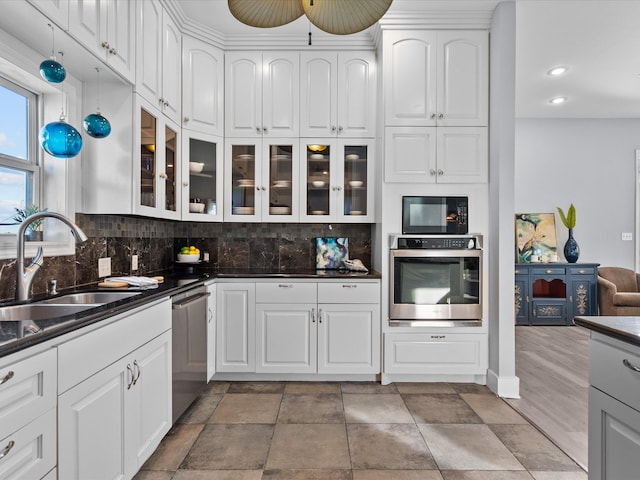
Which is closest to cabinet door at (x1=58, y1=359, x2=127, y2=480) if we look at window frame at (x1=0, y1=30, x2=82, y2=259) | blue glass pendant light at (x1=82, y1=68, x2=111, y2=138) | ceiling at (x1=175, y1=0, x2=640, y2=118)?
window frame at (x1=0, y1=30, x2=82, y2=259)

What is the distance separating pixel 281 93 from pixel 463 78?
1.50 m

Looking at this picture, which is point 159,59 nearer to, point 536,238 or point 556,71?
point 556,71

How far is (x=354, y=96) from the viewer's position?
333 centimetres

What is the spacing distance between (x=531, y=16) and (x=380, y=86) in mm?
1268

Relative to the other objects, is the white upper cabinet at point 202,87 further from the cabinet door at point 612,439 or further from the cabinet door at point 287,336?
the cabinet door at point 612,439

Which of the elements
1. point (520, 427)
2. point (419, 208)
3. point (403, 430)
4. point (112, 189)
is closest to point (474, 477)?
point (403, 430)

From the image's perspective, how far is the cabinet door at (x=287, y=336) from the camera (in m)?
3.08

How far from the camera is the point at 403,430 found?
235 centimetres

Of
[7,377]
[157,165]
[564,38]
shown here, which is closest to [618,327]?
[7,377]

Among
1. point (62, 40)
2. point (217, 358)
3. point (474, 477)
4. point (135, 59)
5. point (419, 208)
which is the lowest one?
point (474, 477)

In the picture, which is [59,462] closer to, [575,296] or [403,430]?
[403,430]

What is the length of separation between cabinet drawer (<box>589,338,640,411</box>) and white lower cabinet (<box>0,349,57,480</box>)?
1771 mm

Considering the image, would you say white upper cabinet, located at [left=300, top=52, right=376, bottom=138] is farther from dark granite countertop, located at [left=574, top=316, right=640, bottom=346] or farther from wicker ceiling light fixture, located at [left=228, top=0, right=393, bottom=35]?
dark granite countertop, located at [left=574, top=316, right=640, bottom=346]

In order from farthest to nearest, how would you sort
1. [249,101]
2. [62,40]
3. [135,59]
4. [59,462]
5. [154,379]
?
[249,101] < [135,59] < [154,379] < [62,40] < [59,462]
